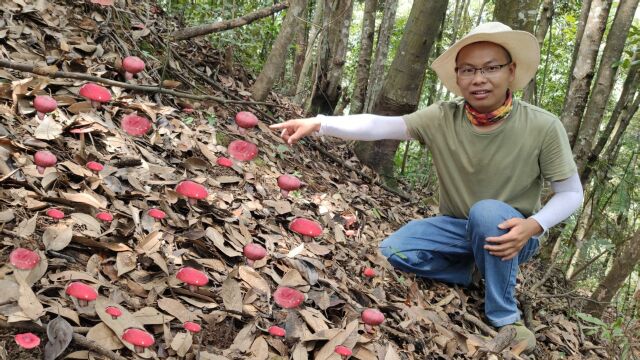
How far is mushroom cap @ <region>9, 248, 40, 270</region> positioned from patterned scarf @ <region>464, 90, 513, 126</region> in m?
2.53

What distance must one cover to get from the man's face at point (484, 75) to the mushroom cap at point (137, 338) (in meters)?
2.25

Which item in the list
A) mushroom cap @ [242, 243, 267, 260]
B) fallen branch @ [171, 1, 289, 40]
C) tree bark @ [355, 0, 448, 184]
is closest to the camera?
mushroom cap @ [242, 243, 267, 260]

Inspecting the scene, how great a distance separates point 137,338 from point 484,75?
2.33 meters

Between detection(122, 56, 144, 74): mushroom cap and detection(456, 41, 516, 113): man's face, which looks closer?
detection(456, 41, 516, 113): man's face

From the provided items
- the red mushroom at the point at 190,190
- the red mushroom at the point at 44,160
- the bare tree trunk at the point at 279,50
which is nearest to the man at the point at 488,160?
the red mushroom at the point at 190,190

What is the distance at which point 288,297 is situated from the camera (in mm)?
2375

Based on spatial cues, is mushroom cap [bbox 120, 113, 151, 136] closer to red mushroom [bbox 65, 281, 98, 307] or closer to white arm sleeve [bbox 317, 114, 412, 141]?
white arm sleeve [bbox 317, 114, 412, 141]

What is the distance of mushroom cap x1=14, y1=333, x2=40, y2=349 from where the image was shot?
1.56m

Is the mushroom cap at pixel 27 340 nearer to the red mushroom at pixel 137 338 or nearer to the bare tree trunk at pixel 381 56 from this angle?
the red mushroom at pixel 137 338

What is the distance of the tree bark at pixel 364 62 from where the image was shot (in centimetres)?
646

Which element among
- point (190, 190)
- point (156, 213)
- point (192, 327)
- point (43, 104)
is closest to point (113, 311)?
point (192, 327)

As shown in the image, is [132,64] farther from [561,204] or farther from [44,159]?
[561,204]

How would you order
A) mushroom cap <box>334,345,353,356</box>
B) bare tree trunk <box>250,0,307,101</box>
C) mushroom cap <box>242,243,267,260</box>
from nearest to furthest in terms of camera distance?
mushroom cap <box>334,345,353,356</box> → mushroom cap <box>242,243,267,260</box> → bare tree trunk <box>250,0,307,101</box>

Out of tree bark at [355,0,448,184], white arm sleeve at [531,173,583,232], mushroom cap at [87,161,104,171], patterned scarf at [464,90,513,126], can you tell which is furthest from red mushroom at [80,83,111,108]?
tree bark at [355,0,448,184]
